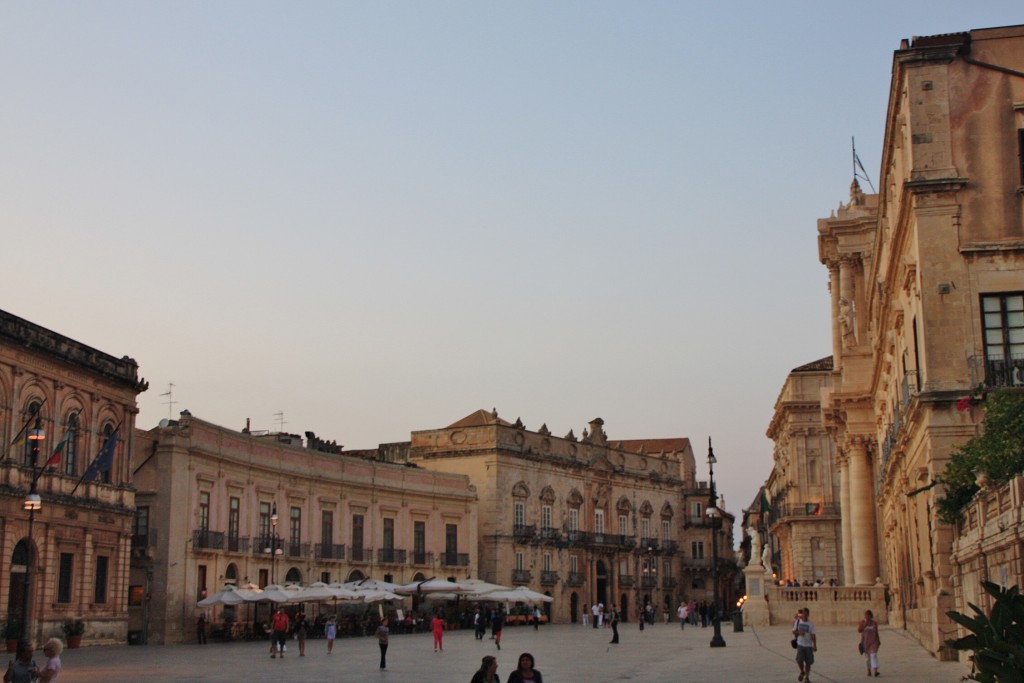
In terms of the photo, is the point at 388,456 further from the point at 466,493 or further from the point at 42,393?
the point at 42,393

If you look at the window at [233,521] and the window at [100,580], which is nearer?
the window at [100,580]

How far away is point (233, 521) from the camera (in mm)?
50094

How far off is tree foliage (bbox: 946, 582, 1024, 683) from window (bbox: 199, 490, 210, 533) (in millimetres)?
42999

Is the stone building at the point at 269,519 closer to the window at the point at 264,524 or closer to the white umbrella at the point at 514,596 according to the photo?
the window at the point at 264,524

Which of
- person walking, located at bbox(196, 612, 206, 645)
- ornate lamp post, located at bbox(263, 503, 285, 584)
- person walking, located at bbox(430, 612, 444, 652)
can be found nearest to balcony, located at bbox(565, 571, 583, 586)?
ornate lamp post, located at bbox(263, 503, 285, 584)

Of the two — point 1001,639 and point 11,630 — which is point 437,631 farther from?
point 1001,639

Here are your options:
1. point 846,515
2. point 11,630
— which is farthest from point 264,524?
point 846,515

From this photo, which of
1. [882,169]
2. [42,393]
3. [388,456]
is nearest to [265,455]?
[42,393]

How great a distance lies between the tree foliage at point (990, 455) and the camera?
18125 millimetres

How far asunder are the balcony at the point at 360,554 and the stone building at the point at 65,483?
16501mm

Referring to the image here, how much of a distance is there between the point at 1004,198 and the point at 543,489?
2101 inches

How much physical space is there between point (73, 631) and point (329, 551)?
19.1 meters

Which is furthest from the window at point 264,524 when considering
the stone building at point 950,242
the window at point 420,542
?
the stone building at point 950,242

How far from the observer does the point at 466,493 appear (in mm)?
66562
